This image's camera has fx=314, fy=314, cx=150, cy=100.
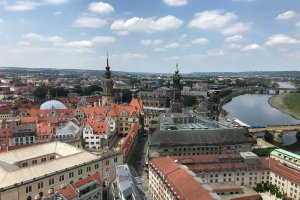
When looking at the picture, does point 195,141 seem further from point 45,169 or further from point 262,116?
point 262,116

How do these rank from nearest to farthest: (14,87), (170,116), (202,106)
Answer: (170,116), (202,106), (14,87)

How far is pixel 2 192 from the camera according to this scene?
28.1 meters

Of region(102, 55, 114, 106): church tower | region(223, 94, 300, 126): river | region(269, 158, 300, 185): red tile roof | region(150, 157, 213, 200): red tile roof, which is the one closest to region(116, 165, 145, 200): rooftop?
region(150, 157, 213, 200): red tile roof

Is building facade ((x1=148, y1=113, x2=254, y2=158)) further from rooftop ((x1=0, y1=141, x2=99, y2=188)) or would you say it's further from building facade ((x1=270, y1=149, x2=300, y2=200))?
A: rooftop ((x1=0, y1=141, x2=99, y2=188))

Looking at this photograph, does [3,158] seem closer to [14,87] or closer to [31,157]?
[31,157]

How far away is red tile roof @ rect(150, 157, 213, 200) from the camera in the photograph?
3065cm

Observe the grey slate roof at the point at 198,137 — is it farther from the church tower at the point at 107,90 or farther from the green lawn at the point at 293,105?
the green lawn at the point at 293,105

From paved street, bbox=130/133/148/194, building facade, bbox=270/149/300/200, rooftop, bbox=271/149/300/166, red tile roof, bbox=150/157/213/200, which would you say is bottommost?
paved street, bbox=130/133/148/194

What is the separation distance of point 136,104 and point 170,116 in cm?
1623

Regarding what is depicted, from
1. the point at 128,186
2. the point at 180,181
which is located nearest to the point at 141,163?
the point at 180,181

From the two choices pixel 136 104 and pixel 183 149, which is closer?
pixel 183 149

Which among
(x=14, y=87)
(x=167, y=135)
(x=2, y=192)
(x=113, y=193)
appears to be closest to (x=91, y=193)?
(x=113, y=193)

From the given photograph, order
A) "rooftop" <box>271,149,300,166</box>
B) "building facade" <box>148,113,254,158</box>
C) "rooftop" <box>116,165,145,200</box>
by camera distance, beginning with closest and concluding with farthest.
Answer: "rooftop" <box>116,165,145,200</box>, "rooftop" <box>271,149,300,166</box>, "building facade" <box>148,113,254,158</box>

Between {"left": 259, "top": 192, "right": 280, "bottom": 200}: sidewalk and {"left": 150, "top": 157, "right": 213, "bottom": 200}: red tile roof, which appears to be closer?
{"left": 150, "top": 157, "right": 213, "bottom": 200}: red tile roof
